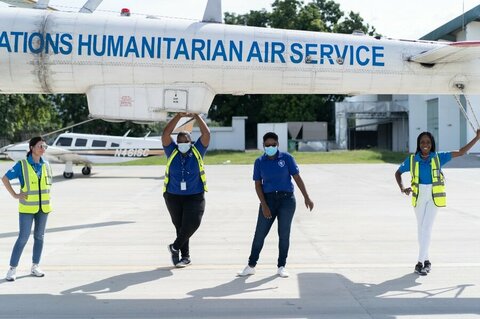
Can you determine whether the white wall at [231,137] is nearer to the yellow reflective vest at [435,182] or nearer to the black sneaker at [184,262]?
the black sneaker at [184,262]

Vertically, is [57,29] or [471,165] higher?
[57,29]

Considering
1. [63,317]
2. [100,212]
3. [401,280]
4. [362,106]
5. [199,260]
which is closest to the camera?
[63,317]

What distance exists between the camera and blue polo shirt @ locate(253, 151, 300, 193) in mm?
7066

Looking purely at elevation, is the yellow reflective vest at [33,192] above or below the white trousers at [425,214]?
above

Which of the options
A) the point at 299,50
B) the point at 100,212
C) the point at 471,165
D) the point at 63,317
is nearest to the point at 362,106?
the point at 471,165

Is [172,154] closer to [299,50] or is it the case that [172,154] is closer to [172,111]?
[172,111]

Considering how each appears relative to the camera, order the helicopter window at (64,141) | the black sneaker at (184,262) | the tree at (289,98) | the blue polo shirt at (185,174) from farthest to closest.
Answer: the tree at (289,98)
the helicopter window at (64,141)
the black sneaker at (184,262)
the blue polo shirt at (185,174)

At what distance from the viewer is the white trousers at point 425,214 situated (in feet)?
23.6

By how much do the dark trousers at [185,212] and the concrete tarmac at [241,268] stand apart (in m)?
0.51

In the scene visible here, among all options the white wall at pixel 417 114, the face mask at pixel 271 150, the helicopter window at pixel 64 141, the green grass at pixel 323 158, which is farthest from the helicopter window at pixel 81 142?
the white wall at pixel 417 114

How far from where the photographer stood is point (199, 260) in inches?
324

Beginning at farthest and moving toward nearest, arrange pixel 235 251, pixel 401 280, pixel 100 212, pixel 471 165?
pixel 471 165
pixel 100 212
pixel 235 251
pixel 401 280

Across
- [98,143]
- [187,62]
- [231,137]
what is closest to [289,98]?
[231,137]

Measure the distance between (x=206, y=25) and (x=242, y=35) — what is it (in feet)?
1.92
